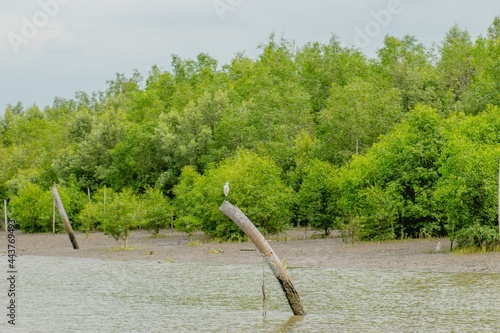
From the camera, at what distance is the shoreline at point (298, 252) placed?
121 ft

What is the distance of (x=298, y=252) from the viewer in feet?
149

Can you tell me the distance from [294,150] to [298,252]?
22839 mm

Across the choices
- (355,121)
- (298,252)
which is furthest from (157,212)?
(298,252)

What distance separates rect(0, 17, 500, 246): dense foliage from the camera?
46.5 m

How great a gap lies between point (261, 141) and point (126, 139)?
17.2m

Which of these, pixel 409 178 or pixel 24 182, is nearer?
pixel 409 178

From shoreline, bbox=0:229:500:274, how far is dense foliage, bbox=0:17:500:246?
1394mm

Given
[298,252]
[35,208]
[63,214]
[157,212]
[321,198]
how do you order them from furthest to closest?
[35,208] < [157,212] < [321,198] < [63,214] < [298,252]

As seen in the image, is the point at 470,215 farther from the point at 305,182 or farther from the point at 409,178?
the point at 305,182

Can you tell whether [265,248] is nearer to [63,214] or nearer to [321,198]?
[63,214]

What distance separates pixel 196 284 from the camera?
34125mm

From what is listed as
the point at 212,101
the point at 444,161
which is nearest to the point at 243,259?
the point at 444,161

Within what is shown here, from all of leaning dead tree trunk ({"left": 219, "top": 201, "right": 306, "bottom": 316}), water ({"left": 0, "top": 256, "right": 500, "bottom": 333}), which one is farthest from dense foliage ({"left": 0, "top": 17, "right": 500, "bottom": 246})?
leaning dead tree trunk ({"left": 219, "top": 201, "right": 306, "bottom": 316})

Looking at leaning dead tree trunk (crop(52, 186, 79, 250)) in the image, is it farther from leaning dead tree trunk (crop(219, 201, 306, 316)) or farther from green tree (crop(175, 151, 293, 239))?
leaning dead tree trunk (crop(219, 201, 306, 316))
